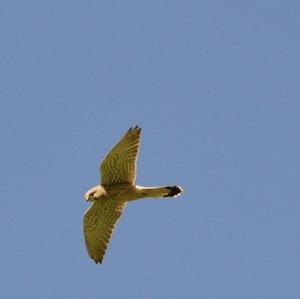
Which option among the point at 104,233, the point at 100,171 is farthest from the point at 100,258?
the point at 100,171

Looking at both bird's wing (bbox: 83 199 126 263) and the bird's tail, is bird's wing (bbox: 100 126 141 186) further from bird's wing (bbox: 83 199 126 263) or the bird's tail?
bird's wing (bbox: 83 199 126 263)

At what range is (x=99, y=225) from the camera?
16719 millimetres

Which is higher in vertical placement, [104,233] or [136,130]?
[136,130]

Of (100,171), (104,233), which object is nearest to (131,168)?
(100,171)

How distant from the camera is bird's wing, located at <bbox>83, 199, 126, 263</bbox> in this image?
16453mm

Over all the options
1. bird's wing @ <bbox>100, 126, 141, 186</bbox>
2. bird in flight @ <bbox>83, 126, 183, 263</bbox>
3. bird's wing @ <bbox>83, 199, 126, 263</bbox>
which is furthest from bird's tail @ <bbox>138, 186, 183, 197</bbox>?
bird's wing @ <bbox>83, 199, 126, 263</bbox>

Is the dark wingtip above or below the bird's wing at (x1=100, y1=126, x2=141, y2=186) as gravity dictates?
below

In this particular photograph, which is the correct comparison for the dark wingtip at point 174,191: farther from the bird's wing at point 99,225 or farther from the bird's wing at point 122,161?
the bird's wing at point 99,225

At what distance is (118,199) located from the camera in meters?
16.1

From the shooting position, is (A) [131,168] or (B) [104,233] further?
(B) [104,233]

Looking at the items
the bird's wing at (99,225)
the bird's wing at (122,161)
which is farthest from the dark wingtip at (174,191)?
the bird's wing at (99,225)

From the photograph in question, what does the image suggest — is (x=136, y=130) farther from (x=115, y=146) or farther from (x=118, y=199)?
(x=118, y=199)

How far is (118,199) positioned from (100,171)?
690 mm

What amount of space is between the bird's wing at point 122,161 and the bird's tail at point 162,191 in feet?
1.19
